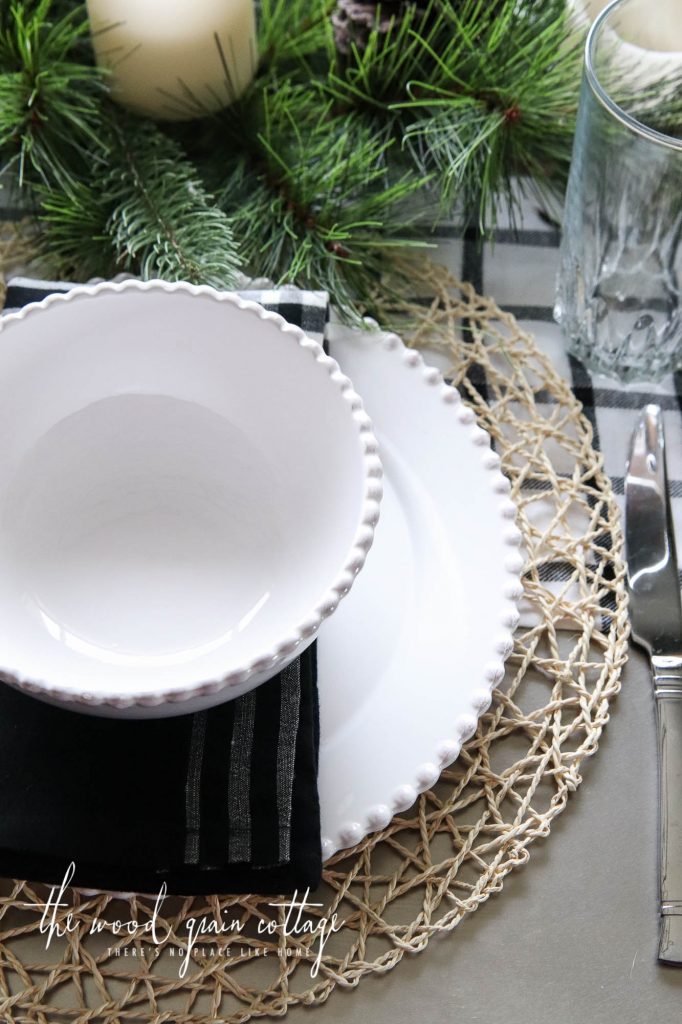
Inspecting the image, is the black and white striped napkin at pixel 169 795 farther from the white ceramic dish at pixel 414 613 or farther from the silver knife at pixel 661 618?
the silver knife at pixel 661 618

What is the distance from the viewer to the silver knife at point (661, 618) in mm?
470

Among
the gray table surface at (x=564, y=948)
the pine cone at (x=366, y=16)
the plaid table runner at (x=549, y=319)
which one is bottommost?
the gray table surface at (x=564, y=948)

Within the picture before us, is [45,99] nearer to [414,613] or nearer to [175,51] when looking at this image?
[175,51]

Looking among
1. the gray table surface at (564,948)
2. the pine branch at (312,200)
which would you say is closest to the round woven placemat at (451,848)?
the gray table surface at (564,948)

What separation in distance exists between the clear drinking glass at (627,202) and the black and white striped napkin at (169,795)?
0.33 m

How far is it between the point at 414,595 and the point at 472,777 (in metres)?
0.10

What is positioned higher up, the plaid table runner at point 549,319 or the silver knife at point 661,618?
the plaid table runner at point 549,319

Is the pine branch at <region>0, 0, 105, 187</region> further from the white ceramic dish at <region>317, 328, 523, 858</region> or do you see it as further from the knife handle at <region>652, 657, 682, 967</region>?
the knife handle at <region>652, 657, 682, 967</region>

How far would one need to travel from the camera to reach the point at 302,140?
66 cm

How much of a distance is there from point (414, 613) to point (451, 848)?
4.6 inches

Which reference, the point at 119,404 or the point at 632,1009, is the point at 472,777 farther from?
the point at 119,404

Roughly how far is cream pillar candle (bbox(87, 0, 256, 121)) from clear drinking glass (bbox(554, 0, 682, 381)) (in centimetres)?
22

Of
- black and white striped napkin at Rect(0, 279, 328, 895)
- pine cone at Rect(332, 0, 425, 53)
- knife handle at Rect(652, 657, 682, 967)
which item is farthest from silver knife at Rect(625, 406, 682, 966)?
pine cone at Rect(332, 0, 425, 53)

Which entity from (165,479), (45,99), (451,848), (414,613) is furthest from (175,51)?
(451,848)
